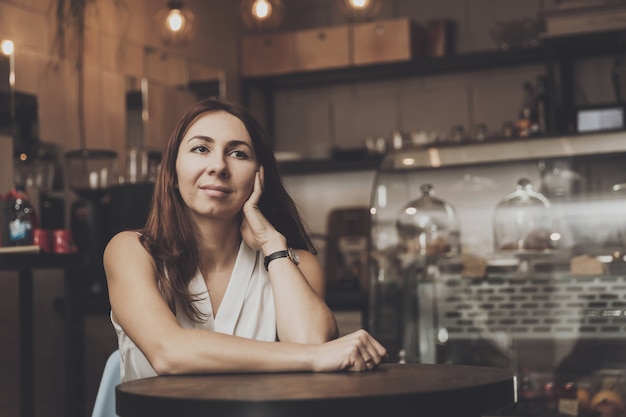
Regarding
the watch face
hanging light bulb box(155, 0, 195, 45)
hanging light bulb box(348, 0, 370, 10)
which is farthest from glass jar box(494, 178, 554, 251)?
hanging light bulb box(155, 0, 195, 45)

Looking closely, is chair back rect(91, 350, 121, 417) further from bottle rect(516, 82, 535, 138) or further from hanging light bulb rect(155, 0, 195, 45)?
bottle rect(516, 82, 535, 138)

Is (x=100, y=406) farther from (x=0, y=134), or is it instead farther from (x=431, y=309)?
(x=0, y=134)

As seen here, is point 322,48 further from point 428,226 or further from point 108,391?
point 108,391

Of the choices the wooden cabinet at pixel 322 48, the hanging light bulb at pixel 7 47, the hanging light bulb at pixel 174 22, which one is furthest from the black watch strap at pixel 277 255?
the wooden cabinet at pixel 322 48

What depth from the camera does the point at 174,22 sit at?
4.64 m

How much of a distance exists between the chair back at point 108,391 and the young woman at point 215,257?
0.08ft

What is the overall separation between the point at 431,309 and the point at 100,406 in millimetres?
1510

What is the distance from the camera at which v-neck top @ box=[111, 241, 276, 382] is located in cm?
212

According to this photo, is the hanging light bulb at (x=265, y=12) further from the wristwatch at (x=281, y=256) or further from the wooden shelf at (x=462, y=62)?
the wristwatch at (x=281, y=256)

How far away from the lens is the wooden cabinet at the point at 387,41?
17.4 ft

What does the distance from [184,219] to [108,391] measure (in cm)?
45

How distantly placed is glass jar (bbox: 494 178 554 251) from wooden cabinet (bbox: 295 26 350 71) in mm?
2460

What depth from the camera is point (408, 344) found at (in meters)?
3.29

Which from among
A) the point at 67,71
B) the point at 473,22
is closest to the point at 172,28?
the point at 67,71
